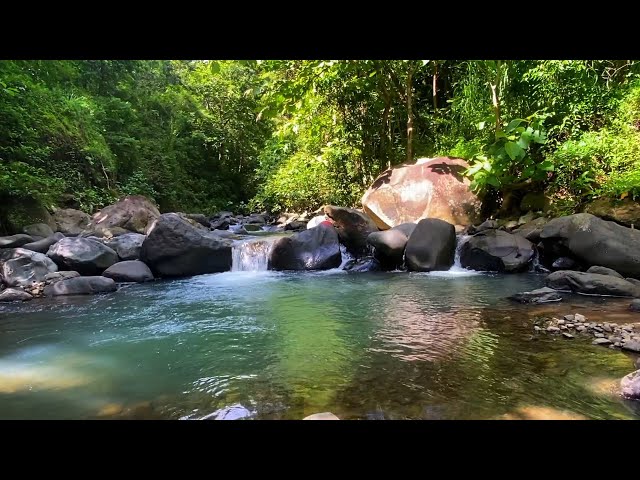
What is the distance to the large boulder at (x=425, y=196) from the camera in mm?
9180

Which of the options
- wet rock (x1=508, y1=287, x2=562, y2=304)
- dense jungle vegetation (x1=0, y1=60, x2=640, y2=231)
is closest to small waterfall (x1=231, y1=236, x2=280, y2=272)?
dense jungle vegetation (x1=0, y1=60, x2=640, y2=231)

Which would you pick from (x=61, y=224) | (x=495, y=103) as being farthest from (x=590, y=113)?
(x=61, y=224)

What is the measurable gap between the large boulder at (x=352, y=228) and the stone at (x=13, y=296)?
505 centimetres

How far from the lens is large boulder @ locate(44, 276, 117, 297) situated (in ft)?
20.9

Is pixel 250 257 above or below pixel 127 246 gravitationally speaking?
below

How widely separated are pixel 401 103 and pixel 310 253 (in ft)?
20.2

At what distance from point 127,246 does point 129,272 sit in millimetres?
827

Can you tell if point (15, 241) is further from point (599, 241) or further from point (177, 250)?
A: point (599, 241)

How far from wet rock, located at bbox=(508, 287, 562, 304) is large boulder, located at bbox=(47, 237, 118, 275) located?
19.9 ft

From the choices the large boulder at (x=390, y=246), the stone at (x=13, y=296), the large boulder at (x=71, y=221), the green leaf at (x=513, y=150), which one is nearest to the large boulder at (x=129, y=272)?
the stone at (x=13, y=296)

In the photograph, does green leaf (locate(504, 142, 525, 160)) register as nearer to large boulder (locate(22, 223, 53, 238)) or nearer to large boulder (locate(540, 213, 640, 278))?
large boulder (locate(540, 213, 640, 278))

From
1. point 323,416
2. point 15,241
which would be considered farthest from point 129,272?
point 323,416

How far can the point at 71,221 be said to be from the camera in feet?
32.7
